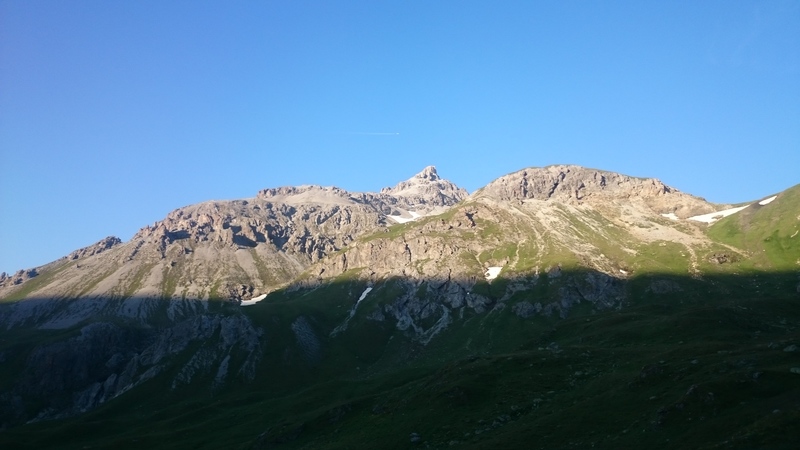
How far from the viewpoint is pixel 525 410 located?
6575cm

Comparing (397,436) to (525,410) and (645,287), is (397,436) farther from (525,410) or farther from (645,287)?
(645,287)

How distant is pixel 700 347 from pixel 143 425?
483ft

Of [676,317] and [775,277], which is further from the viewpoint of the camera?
[775,277]

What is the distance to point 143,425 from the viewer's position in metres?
148

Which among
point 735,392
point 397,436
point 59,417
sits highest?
point 735,392

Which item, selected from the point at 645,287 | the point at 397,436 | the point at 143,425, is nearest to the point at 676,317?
the point at 397,436

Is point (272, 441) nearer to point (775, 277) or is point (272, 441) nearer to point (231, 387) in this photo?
point (231, 387)

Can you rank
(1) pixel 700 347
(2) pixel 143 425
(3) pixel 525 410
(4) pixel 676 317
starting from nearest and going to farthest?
(3) pixel 525 410
(1) pixel 700 347
(4) pixel 676 317
(2) pixel 143 425

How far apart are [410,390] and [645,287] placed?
142039 mm

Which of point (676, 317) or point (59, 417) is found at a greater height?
point (676, 317)

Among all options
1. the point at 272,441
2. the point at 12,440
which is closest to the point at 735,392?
the point at 272,441

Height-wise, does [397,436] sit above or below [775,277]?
below

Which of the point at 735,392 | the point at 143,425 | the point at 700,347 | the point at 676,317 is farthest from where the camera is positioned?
the point at 143,425

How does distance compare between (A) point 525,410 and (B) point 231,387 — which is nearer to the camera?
(A) point 525,410
